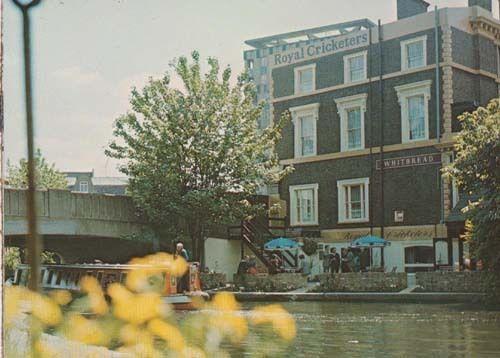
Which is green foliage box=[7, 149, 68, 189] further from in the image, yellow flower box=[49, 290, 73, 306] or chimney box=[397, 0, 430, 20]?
chimney box=[397, 0, 430, 20]

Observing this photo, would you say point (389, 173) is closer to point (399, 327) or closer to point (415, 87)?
point (415, 87)

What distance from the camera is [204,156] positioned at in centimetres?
2994

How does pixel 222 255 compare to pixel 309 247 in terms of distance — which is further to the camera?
pixel 222 255

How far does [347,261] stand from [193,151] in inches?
269

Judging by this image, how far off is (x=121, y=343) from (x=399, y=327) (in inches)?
548

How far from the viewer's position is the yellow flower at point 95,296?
243cm

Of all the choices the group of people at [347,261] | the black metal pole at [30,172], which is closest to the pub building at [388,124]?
the group of people at [347,261]

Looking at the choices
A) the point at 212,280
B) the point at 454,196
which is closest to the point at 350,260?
the point at 454,196

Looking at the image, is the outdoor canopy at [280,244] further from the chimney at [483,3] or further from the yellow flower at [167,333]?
the yellow flower at [167,333]

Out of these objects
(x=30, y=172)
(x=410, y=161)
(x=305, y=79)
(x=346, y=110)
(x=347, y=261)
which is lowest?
(x=347, y=261)

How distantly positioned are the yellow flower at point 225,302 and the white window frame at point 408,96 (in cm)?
3138

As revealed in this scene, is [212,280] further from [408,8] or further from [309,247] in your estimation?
[408,8]

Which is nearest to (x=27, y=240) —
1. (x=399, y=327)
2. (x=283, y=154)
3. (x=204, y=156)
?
(x=399, y=327)

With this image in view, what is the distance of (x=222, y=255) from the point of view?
117ft
